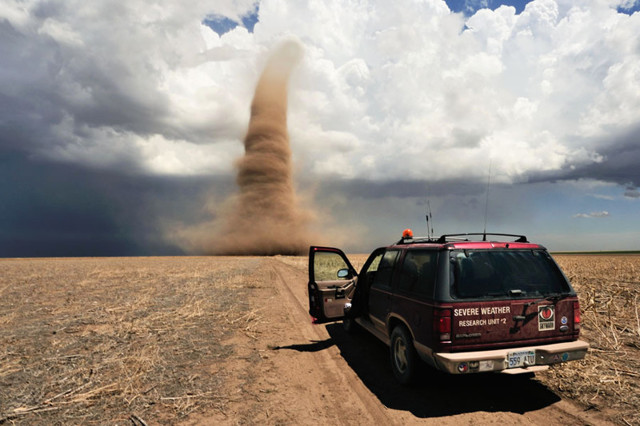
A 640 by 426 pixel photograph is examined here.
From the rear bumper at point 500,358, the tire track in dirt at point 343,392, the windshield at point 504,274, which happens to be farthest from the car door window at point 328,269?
the rear bumper at point 500,358

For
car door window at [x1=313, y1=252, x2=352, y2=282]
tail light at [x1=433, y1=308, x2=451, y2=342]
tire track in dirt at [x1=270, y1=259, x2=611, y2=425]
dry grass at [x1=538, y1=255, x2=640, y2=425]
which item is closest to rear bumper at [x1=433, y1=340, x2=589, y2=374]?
tail light at [x1=433, y1=308, x2=451, y2=342]

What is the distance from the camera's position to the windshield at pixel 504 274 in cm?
414

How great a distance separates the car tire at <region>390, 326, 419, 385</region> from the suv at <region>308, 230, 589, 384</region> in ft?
0.04

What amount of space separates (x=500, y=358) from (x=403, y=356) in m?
1.34

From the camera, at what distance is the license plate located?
13.0 feet

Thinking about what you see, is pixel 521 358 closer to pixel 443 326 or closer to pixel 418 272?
pixel 443 326

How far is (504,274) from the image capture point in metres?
4.28

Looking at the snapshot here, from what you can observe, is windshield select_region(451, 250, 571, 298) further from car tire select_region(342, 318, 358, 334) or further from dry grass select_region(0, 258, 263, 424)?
car tire select_region(342, 318, 358, 334)

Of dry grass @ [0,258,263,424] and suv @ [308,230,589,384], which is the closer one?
suv @ [308,230,589,384]

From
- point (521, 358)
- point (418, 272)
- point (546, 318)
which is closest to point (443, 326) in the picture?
point (418, 272)

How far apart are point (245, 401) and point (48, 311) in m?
9.23

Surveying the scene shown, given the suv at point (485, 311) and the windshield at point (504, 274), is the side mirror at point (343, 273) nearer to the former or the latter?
the suv at point (485, 311)

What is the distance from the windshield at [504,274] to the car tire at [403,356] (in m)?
1.07

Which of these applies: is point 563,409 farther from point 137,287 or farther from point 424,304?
point 137,287
